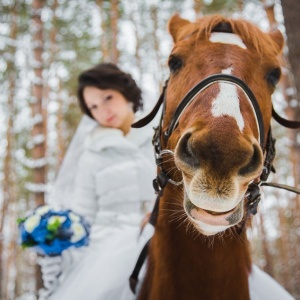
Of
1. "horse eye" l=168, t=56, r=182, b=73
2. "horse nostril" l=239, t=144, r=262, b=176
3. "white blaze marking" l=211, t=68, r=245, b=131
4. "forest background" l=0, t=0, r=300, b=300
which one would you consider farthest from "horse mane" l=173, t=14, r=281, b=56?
"forest background" l=0, t=0, r=300, b=300

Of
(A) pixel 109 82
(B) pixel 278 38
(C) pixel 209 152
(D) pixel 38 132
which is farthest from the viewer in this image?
(D) pixel 38 132

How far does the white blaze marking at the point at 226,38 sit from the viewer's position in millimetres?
1801

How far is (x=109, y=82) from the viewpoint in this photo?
324 centimetres

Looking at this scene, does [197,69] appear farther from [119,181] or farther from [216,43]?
[119,181]

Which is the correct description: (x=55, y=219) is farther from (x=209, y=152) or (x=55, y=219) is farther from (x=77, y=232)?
(x=209, y=152)

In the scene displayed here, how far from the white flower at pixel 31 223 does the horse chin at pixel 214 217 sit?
1654mm

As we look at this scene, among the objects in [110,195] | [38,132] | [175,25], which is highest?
[175,25]

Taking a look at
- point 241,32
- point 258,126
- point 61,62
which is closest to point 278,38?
point 241,32

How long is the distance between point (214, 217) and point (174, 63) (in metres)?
0.90

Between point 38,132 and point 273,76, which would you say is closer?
point 273,76

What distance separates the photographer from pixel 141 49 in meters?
16.8

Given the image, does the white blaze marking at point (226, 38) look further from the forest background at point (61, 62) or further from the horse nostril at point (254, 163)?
the forest background at point (61, 62)

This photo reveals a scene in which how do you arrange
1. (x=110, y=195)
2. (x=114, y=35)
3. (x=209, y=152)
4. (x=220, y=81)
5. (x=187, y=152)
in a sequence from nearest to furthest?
(x=209, y=152), (x=187, y=152), (x=220, y=81), (x=110, y=195), (x=114, y=35)

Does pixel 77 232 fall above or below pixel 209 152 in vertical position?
below
